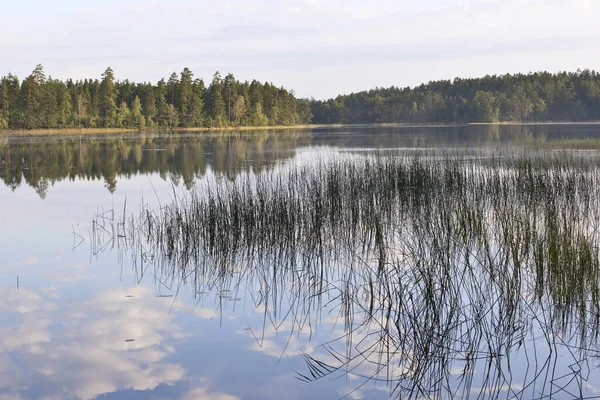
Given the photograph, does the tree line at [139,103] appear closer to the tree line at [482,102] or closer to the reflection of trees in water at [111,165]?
the tree line at [482,102]

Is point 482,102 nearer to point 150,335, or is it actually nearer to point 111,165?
point 111,165

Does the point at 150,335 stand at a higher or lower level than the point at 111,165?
lower

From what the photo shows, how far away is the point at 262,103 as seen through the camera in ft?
317

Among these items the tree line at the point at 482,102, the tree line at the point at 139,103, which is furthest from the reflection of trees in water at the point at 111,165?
the tree line at the point at 482,102

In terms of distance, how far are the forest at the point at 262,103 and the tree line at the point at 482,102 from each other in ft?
0.56

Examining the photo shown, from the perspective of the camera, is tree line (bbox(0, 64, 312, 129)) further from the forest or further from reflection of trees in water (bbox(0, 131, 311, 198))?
reflection of trees in water (bbox(0, 131, 311, 198))

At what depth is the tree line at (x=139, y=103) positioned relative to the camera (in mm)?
66625

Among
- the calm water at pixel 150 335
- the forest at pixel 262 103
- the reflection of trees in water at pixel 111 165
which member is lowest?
the calm water at pixel 150 335

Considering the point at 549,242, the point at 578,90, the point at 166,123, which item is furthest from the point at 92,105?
the point at 578,90

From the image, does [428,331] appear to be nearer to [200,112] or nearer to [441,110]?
[200,112]

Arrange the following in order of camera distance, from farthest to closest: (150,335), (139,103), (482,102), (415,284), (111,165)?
(482,102) < (139,103) < (111,165) < (415,284) < (150,335)

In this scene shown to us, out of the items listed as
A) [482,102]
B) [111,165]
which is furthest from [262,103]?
[111,165]

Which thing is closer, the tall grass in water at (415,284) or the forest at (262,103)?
the tall grass in water at (415,284)

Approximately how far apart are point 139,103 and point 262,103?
2483cm
